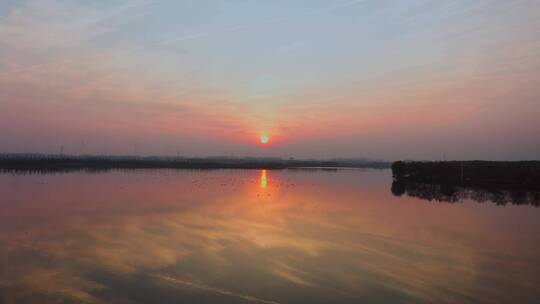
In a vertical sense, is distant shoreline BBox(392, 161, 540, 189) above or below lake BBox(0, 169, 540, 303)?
above

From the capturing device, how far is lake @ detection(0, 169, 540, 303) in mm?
12125

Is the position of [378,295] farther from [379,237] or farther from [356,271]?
[379,237]

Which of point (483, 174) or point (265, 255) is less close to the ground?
point (483, 174)

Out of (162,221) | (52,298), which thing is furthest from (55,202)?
(52,298)

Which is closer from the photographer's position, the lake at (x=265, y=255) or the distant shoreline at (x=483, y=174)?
the lake at (x=265, y=255)

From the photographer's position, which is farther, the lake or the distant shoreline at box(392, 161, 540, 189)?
the distant shoreline at box(392, 161, 540, 189)

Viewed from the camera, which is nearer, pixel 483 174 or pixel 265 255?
pixel 265 255

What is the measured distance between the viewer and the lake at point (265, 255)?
39.8 feet

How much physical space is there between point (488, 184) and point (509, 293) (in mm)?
49771

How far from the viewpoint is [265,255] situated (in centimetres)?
1694

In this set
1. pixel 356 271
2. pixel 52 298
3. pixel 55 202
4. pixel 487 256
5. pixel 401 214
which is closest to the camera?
pixel 52 298

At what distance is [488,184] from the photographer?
56594 millimetres

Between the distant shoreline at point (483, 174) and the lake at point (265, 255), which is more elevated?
the distant shoreline at point (483, 174)

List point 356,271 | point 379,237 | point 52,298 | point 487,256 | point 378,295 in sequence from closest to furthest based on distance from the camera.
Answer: point 52,298
point 378,295
point 356,271
point 487,256
point 379,237
